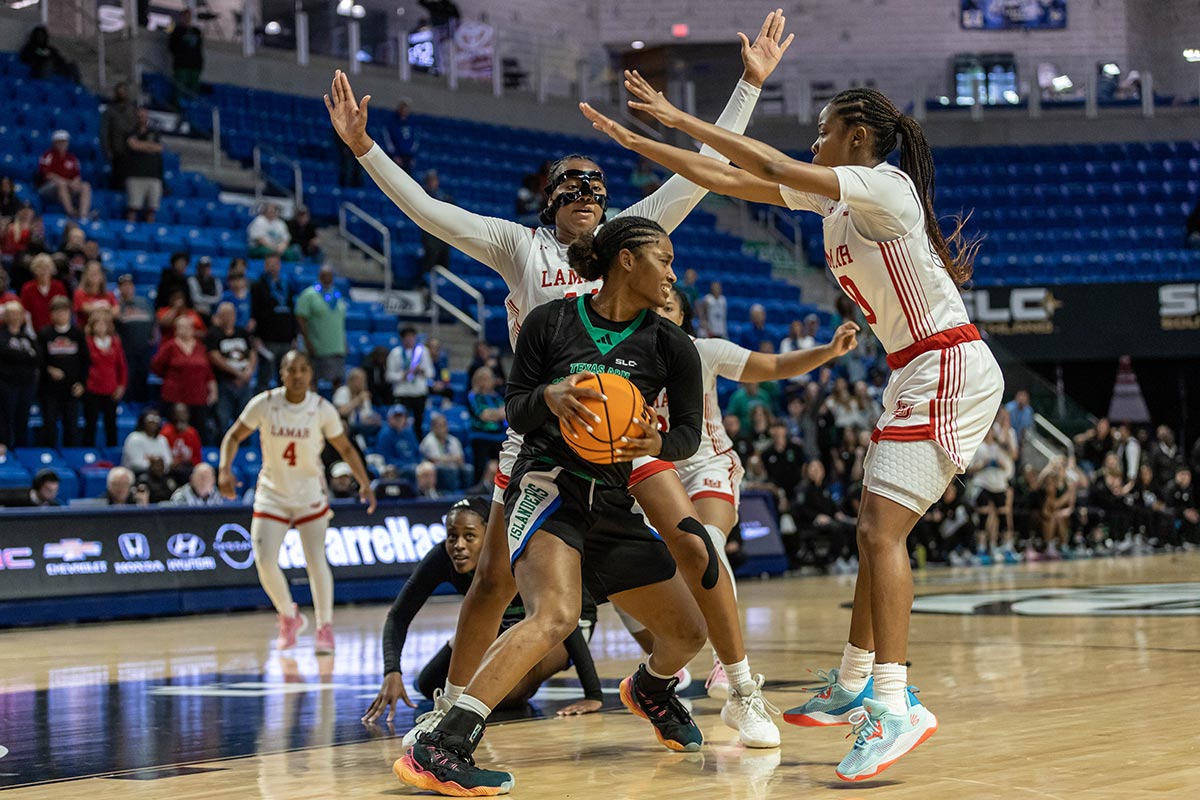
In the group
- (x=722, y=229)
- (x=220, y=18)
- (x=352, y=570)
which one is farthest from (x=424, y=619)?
(x=722, y=229)

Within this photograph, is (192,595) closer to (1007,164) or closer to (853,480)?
(853,480)

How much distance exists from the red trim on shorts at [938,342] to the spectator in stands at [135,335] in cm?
1194

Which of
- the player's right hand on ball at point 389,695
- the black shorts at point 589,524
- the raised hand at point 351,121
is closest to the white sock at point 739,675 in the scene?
the black shorts at point 589,524

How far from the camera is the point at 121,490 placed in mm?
13234

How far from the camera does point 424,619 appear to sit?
12.9 metres

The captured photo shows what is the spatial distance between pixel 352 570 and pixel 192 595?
1.63 m

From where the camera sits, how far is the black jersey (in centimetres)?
498

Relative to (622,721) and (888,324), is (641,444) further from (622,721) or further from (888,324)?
(622,721)

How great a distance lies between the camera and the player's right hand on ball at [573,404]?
470 centimetres

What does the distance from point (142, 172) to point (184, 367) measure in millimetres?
5009

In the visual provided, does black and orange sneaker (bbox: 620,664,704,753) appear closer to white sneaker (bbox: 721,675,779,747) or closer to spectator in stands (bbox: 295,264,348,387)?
white sneaker (bbox: 721,675,779,747)

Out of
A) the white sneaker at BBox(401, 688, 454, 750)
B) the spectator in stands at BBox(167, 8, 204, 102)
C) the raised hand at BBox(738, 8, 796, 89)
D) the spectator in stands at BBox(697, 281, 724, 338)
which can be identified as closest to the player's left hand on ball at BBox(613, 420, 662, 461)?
the white sneaker at BBox(401, 688, 454, 750)

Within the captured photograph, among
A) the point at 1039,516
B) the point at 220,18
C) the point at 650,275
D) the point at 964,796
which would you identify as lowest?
the point at 1039,516

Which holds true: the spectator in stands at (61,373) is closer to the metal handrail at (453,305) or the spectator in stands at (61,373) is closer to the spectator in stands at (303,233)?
the spectator in stands at (303,233)
